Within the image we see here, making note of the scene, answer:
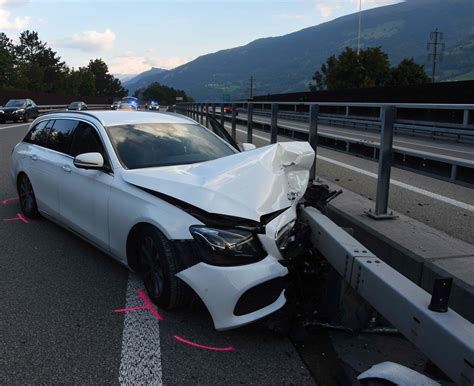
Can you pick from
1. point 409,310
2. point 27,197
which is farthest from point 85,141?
point 409,310

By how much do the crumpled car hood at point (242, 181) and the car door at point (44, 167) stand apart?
164cm

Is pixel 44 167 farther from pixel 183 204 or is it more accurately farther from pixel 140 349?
pixel 140 349

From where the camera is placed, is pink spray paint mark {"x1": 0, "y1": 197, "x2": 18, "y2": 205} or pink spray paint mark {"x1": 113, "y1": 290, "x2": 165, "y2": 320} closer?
pink spray paint mark {"x1": 113, "y1": 290, "x2": 165, "y2": 320}

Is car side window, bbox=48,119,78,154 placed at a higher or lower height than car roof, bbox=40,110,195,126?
lower

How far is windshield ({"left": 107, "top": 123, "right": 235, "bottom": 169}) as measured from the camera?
4590 millimetres

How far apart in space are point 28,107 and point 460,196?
109 feet

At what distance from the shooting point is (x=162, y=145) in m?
4.86

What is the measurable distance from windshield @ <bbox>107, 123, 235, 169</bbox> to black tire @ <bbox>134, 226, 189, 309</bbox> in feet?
2.75

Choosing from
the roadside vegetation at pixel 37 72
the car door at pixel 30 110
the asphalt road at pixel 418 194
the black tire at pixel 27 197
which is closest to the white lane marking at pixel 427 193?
the asphalt road at pixel 418 194

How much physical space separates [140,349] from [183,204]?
42.1 inches

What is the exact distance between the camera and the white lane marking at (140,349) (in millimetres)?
2990

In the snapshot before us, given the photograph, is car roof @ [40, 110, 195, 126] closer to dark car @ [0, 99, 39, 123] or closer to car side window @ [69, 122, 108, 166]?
car side window @ [69, 122, 108, 166]

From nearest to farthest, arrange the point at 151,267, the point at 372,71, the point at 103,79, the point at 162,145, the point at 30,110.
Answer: the point at 151,267
the point at 162,145
the point at 30,110
the point at 372,71
the point at 103,79

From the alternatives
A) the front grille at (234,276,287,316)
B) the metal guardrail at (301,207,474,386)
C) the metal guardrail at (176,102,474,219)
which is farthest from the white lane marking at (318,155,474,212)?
the front grille at (234,276,287,316)
